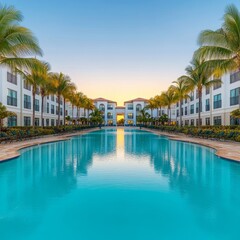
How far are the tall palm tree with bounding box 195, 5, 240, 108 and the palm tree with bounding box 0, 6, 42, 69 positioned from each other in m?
13.2

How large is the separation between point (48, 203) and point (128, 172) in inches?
161

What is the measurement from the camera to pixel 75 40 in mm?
25422

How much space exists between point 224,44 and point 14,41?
16.0 m

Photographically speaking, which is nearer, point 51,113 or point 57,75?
point 57,75

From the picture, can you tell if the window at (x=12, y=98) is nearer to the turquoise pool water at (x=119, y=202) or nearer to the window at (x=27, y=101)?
the window at (x=27, y=101)

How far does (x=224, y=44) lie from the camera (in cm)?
1519

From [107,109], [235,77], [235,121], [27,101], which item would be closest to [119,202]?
[235,121]

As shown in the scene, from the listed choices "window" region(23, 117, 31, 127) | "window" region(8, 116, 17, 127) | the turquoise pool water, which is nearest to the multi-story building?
"window" region(23, 117, 31, 127)

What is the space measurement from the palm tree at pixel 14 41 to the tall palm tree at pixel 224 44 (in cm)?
1317

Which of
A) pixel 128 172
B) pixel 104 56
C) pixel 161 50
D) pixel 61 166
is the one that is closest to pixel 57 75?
pixel 104 56

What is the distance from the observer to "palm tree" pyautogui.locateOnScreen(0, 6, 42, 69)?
1191 centimetres

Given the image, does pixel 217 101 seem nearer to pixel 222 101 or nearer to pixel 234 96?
pixel 222 101

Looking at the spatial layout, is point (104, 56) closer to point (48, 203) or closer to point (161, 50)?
point (161, 50)

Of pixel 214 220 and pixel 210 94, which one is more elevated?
pixel 210 94
